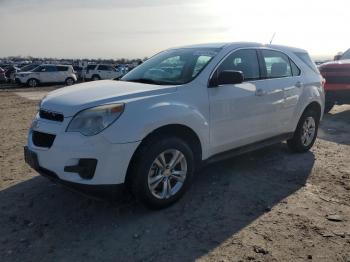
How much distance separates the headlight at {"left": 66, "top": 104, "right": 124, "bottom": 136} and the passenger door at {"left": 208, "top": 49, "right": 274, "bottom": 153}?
1285mm

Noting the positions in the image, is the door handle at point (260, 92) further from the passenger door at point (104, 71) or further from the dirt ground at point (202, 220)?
the passenger door at point (104, 71)

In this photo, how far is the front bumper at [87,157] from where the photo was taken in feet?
11.8

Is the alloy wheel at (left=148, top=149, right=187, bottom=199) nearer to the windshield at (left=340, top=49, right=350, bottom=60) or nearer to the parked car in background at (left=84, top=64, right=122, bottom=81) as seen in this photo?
the windshield at (left=340, top=49, right=350, bottom=60)

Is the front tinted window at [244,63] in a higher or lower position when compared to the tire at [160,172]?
higher

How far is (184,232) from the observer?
3.76m

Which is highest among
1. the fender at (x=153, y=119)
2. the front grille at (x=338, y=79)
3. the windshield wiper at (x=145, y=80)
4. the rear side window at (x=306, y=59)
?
the rear side window at (x=306, y=59)

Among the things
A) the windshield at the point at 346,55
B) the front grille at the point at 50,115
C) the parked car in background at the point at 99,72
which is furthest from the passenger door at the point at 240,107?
the parked car in background at the point at 99,72

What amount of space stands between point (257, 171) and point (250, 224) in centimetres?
167

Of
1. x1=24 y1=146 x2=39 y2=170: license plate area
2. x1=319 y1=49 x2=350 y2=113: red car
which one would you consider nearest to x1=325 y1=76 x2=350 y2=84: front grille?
x1=319 y1=49 x2=350 y2=113: red car

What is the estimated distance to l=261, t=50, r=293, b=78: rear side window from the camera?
5473mm

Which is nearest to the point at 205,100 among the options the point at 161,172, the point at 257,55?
the point at 161,172

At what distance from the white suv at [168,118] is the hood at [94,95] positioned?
0.01 m

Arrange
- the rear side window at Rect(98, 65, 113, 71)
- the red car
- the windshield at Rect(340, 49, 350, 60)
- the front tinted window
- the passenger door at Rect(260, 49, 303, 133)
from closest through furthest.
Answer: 1. the front tinted window
2. the passenger door at Rect(260, 49, 303, 133)
3. the red car
4. the windshield at Rect(340, 49, 350, 60)
5. the rear side window at Rect(98, 65, 113, 71)

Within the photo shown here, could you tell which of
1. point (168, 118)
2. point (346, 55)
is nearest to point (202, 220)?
point (168, 118)
